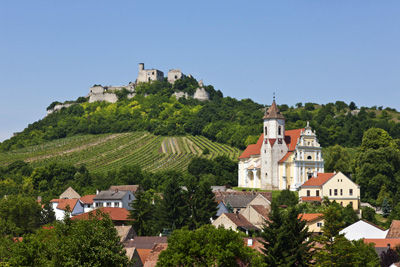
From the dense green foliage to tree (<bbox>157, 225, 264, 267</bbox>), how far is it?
10.3 feet

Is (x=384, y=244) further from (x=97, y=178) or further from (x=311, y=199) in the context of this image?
(x=97, y=178)

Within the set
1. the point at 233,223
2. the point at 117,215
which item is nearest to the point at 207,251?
the point at 233,223

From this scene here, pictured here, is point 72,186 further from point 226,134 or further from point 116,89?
point 116,89

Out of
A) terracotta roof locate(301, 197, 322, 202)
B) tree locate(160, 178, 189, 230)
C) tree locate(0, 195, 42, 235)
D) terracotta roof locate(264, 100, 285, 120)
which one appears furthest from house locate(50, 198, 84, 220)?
terracotta roof locate(264, 100, 285, 120)

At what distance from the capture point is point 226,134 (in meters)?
135

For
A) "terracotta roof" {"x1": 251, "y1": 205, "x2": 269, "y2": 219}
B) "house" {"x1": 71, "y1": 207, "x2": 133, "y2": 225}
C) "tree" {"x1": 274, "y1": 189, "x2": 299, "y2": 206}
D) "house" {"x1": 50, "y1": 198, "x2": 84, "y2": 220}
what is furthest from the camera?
"house" {"x1": 50, "y1": 198, "x2": 84, "y2": 220}

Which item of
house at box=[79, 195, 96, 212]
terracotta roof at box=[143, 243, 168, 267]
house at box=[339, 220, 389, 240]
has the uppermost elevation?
house at box=[79, 195, 96, 212]

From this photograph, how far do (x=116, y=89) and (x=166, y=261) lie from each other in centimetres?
15257

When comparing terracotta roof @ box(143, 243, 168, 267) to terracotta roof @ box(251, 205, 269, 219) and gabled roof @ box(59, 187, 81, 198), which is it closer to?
terracotta roof @ box(251, 205, 269, 219)

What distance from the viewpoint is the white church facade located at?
281ft

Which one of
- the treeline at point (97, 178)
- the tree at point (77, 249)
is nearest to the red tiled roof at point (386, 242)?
the tree at point (77, 249)

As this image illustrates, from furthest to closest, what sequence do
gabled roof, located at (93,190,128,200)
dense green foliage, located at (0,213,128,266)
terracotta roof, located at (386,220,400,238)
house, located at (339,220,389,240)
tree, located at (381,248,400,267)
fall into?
gabled roof, located at (93,190,128,200)
house, located at (339,220,389,240)
terracotta roof, located at (386,220,400,238)
tree, located at (381,248,400,267)
dense green foliage, located at (0,213,128,266)

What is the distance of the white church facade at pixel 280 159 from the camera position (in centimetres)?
8562

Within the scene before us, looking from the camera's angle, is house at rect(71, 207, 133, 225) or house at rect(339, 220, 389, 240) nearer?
house at rect(339, 220, 389, 240)
